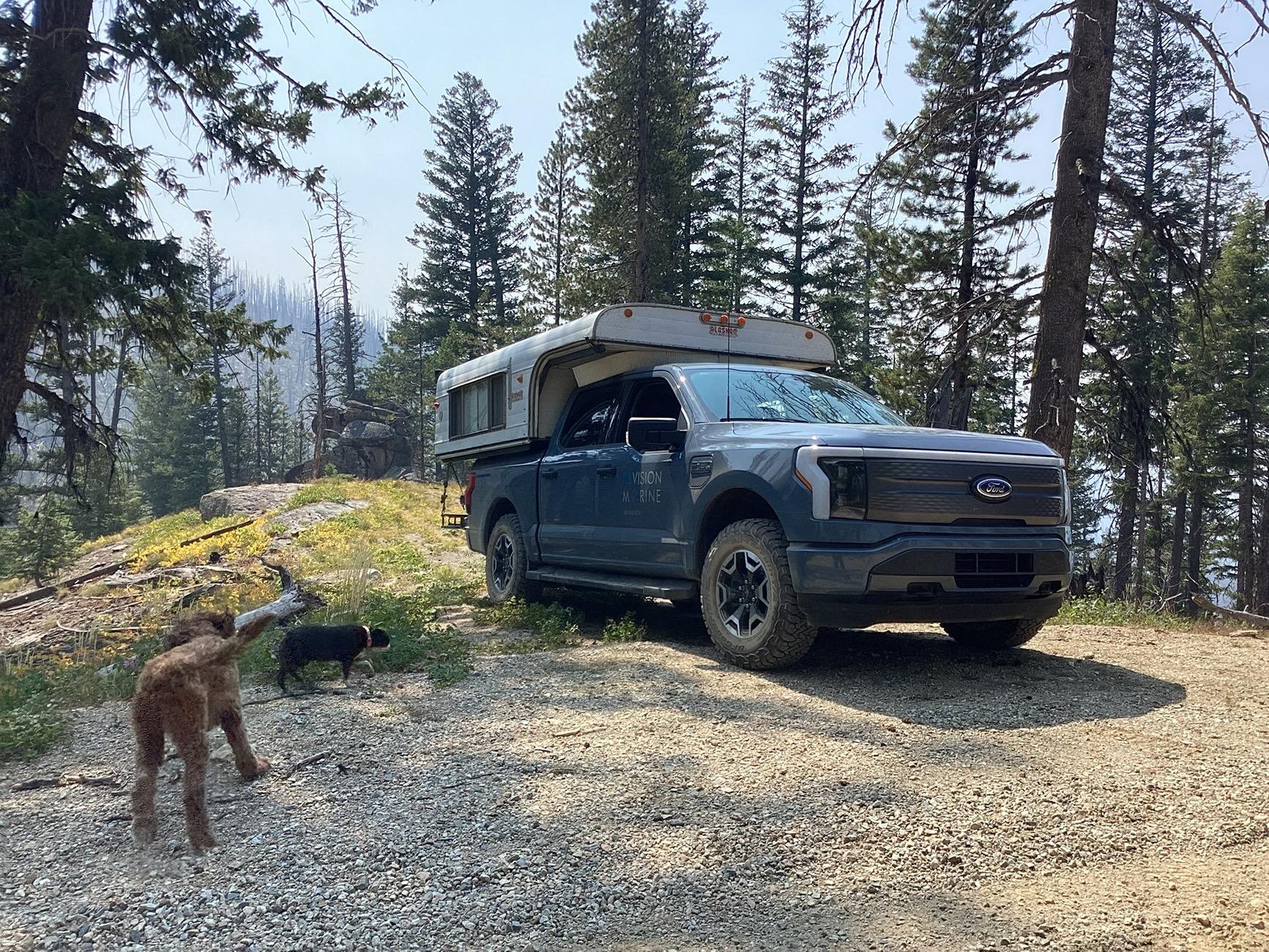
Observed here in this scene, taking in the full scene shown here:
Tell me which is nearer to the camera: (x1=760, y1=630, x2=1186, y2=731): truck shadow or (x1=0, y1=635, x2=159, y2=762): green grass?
(x1=0, y1=635, x2=159, y2=762): green grass

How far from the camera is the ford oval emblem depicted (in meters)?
5.30

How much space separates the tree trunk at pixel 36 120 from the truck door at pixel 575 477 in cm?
564

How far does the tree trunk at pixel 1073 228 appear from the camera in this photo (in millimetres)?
9312

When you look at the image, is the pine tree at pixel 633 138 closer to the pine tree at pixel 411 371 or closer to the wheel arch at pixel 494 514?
the wheel arch at pixel 494 514

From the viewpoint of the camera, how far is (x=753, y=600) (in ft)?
18.5

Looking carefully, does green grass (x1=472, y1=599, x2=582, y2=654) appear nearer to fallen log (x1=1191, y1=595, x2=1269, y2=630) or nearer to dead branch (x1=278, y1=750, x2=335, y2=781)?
dead branch (x1=278, y1=750, x2=335, y2=781)

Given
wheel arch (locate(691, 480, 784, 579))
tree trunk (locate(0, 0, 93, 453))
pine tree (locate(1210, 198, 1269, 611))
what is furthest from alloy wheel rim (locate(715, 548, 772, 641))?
pine tree (locate(1210, 198, 1269, 611))

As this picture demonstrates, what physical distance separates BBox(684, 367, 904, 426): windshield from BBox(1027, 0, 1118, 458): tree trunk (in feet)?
12.3

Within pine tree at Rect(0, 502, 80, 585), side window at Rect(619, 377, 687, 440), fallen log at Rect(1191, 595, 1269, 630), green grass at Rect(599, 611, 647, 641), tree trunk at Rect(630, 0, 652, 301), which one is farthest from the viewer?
tree trunk at Rect(630, 0, 652, 301)

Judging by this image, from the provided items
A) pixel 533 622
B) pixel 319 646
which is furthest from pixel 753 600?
pixel 533 622

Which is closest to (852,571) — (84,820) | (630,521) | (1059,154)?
(630,521)

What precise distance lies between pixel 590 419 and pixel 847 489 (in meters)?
3.35

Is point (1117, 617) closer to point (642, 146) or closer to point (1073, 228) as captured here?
point (1073, 228)

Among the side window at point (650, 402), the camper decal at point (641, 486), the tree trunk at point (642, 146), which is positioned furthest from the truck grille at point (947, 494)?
the tree trunk at point (642, 146)
